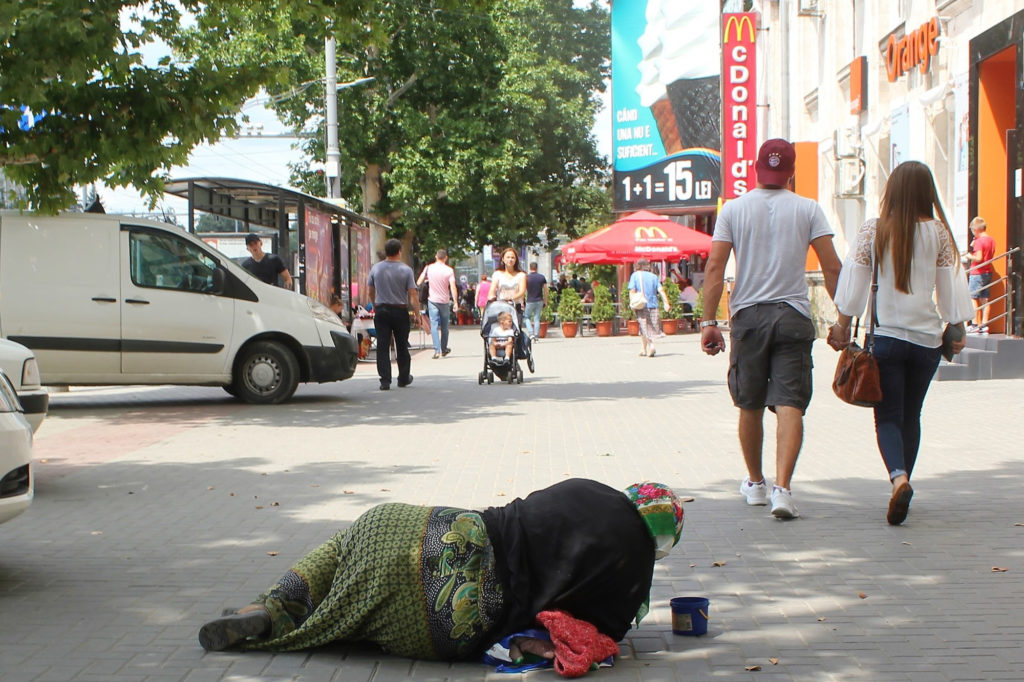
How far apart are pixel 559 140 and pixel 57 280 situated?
3076 cm

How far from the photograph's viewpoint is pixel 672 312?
100 feet

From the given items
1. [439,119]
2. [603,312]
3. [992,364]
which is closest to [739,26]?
Answer: [603,312]

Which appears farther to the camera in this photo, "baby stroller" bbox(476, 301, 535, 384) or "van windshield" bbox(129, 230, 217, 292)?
"baby stroller" bbox(476, 301, 535, 384)

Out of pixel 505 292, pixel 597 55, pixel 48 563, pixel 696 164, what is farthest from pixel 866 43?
pixel 597 55

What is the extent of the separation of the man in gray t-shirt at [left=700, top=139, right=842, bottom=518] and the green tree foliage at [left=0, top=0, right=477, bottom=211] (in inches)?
239

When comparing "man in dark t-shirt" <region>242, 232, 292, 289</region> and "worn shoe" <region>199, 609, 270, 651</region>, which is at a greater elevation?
"man in dark t-shirt" <region>242, 232, 292, 289</region>

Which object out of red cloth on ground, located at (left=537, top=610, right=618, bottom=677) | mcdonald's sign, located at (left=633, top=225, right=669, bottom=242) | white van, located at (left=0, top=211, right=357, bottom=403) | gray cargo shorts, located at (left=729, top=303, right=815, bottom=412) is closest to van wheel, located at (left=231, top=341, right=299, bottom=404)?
white van, located at (left=0, top=211, right=357, bottom=403)

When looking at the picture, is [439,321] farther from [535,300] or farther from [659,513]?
[659,513]

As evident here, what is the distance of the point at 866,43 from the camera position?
21938 millimetres

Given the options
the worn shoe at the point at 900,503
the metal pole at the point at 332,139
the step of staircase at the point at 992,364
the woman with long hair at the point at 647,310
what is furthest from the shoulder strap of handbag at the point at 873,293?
the metal pole at the point at 332,139

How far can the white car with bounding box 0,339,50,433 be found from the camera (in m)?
7.18

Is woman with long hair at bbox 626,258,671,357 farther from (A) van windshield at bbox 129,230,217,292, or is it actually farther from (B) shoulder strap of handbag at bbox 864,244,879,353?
(B) shoulder strap of handbag at bbox 864,244,879,353

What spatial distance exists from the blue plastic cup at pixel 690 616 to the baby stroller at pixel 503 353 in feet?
37.1

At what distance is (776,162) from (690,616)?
297 cm
